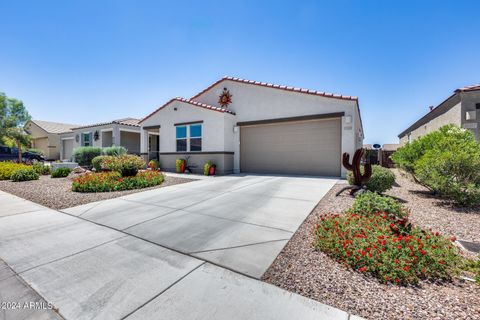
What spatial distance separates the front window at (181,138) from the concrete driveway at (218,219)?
280 inches

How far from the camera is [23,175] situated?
10031 millimetres

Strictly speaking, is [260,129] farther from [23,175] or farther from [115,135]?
[115,135]

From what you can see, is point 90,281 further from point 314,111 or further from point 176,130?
point 176,130

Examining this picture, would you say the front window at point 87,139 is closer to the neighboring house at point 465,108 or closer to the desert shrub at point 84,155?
the desert shrub at point 84,155

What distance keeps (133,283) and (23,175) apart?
485 inches

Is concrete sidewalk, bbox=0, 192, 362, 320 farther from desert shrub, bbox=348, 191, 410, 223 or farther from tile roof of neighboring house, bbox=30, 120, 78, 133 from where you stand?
tile roof of neighboring house, bbox=30, 120, 78, 133

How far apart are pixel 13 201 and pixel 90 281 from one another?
633cm

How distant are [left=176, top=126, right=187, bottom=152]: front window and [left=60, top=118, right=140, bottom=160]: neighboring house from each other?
21.2ft

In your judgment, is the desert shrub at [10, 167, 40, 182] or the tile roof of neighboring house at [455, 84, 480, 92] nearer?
the tile roof of neighboring house at [455, 84, 480, 92]

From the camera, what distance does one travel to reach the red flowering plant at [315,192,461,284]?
7.95 feet

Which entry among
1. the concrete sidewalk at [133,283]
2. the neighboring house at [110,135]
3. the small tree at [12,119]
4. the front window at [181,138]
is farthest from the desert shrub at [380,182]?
the small tree at [12,119]

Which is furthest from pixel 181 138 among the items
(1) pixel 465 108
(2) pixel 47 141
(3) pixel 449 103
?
(2) pixel 47 141

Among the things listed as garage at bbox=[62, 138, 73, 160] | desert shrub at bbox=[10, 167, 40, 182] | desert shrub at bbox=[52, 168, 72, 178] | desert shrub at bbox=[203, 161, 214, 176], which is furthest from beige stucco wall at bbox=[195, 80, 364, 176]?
garage at bbox=[62, 138, 73, 160]

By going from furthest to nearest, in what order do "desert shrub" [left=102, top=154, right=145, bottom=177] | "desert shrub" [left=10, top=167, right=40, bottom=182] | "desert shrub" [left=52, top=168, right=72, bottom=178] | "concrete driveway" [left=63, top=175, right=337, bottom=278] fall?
1. "desert shrub" [left=52, top=168, right=72, bottom=178]
2. "desert shrub" [left=10, top=167, right=40, bottom=182]
3. "desert shrub" [left=102, top=154, right=145, bottom=177]
4. "concrete driveway" [left=63, top=175, right=337, bottom=278]
